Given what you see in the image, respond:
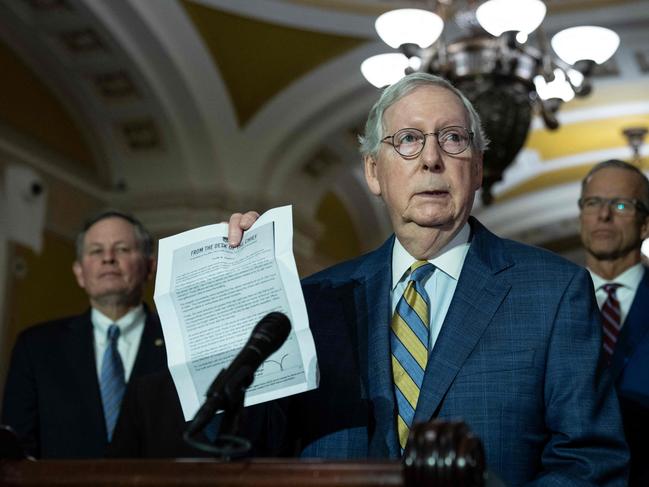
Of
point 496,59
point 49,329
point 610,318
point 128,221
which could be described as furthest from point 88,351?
point 496,59

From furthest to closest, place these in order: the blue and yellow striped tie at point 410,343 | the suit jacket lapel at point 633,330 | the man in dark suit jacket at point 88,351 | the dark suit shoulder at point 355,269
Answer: the man in dark suit jacket at point 88,351 → the suit jacket lapel at point 633,330 → the dark suit shoulder at point 355,269 → the blue and yellow striped tie at point 410,343

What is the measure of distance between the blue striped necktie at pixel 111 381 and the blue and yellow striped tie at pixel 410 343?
63.0 inches

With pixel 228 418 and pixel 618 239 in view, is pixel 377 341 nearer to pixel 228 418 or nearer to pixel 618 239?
pixel 228 418

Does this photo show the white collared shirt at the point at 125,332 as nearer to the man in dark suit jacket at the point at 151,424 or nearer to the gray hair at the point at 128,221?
the gray hair at the point at 128,221

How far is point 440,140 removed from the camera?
6.89 ft

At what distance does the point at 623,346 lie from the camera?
2912mm

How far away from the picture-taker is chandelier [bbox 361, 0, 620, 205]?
5.87 meters

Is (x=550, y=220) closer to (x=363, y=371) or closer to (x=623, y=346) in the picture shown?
(x=623, y=346)

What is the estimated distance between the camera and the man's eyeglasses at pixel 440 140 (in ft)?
6.86

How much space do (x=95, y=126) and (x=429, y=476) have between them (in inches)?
323

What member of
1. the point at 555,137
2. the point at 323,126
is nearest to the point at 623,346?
the point at 323,126

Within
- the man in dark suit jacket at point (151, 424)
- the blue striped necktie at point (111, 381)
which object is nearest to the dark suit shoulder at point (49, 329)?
the blue striped necktie at point (111, 381)

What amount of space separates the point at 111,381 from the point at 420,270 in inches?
66.1

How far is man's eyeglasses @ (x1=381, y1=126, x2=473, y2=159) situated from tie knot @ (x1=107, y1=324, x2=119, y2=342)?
5.67 ft
